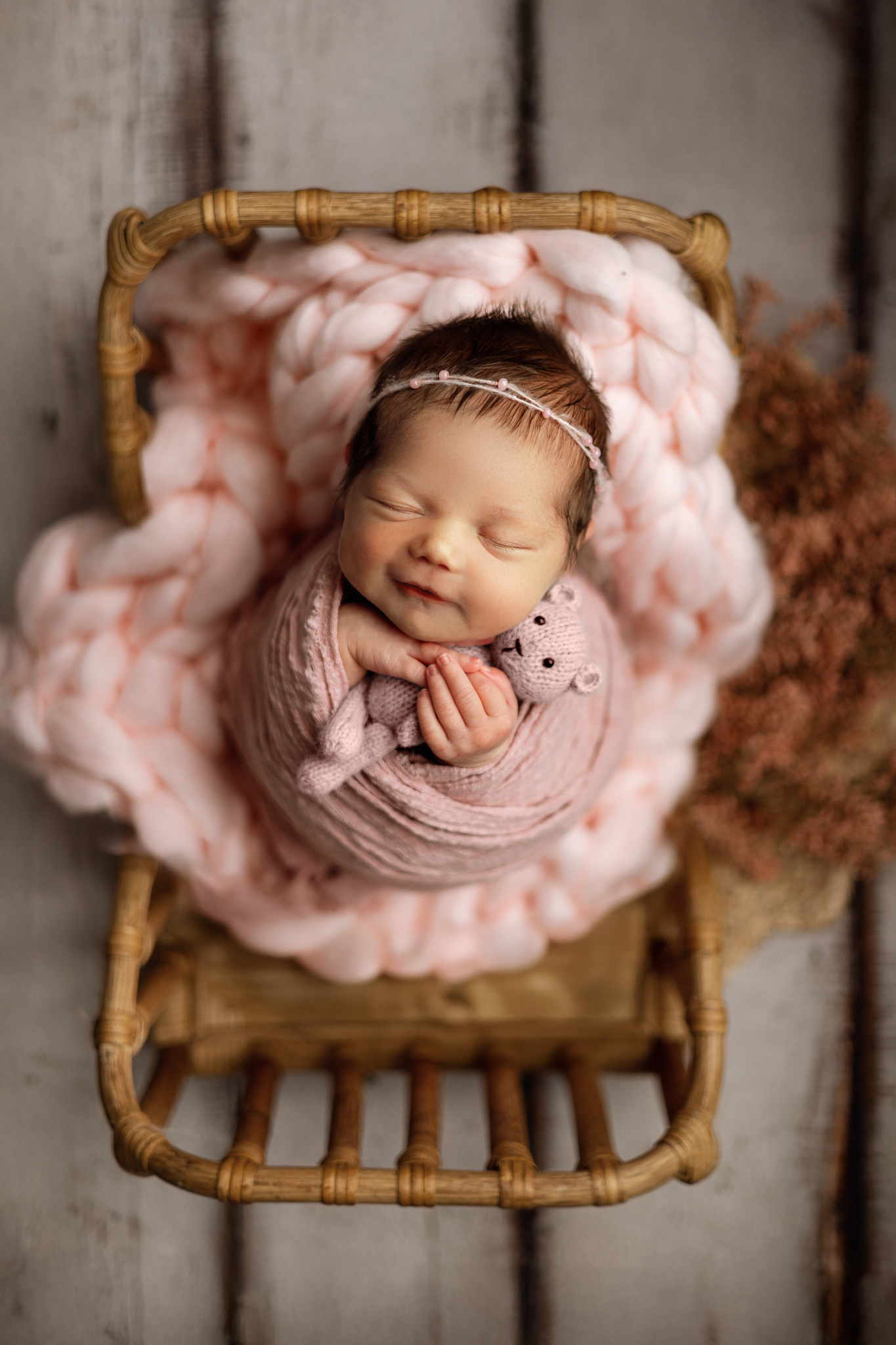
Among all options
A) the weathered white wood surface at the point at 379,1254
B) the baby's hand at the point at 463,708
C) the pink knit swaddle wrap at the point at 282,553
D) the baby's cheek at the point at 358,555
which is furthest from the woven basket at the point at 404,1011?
the baby's hand at the point at 463,708

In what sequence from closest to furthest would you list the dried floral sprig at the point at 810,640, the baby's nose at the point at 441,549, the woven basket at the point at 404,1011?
the baby's nose at the point at 441,549, the woven basket at the point at 404,1011, the dried floral sprig at the point at 810,640

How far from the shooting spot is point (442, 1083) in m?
1.29

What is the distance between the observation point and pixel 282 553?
1.03 m

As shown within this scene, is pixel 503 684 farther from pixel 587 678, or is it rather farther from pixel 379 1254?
pixel 379 1254

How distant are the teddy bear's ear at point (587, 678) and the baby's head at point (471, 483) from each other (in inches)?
2.8

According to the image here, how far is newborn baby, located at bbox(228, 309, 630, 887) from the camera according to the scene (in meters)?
0.72

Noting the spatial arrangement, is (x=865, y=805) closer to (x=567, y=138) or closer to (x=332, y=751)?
(x=332, y=751)

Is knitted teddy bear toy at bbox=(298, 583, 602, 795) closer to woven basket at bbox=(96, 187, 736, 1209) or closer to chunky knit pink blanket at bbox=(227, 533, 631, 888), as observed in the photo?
chunky knit pink blanket at bbox=(227, 533, 631, 888)

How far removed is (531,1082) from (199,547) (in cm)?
82

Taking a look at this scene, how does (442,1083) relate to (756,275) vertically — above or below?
below

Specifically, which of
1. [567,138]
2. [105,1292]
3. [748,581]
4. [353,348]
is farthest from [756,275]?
[105,1292]

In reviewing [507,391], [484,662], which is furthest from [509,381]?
[484,662]

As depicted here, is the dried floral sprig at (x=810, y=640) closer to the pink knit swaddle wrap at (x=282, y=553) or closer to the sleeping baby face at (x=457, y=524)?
the pink knit swaddle wrap at (x=282, y=553)

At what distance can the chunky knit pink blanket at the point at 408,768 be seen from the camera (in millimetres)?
823
